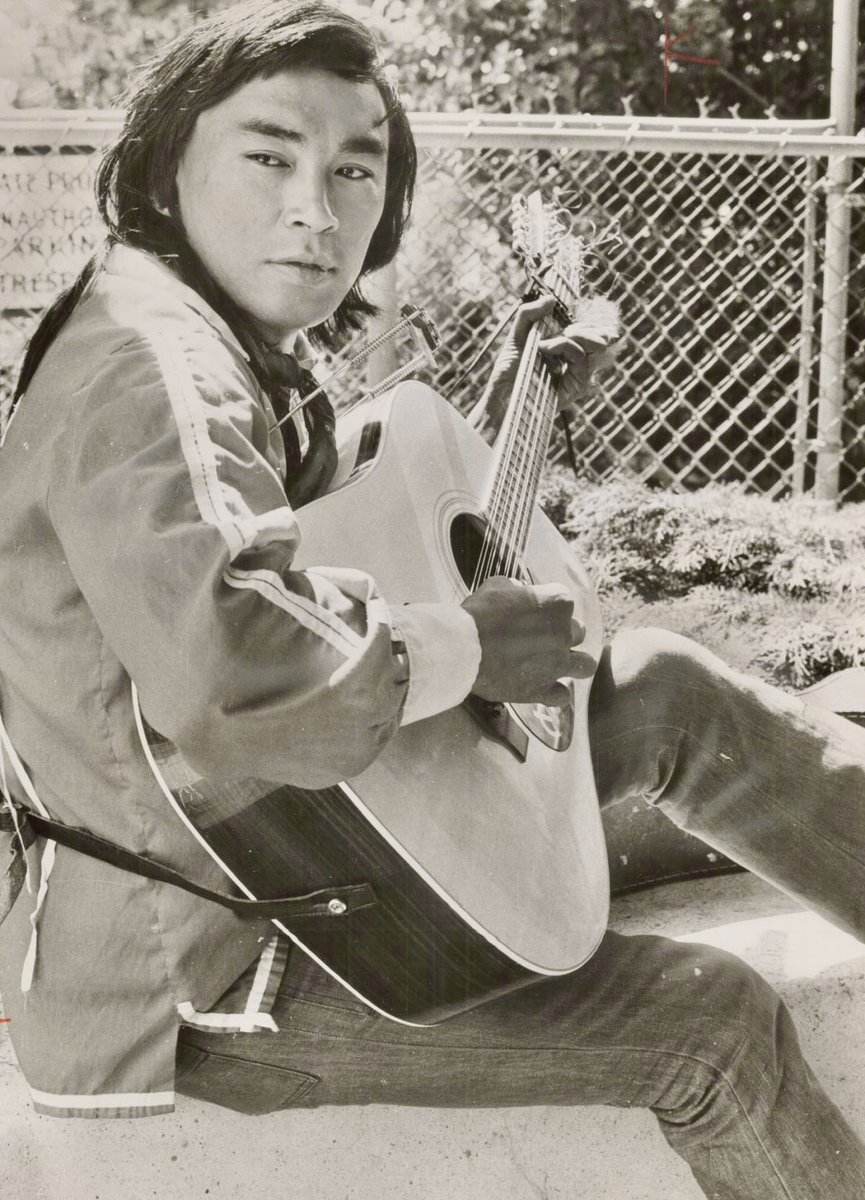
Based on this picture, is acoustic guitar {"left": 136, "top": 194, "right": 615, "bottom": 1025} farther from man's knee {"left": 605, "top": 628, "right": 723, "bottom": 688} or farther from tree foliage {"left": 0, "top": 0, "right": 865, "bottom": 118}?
tree foliage {"left": 0, "top": 0, "right": 865, "bottom": 118}

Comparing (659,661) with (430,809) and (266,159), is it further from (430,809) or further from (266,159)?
(266,159)

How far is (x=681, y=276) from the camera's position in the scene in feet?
4.65

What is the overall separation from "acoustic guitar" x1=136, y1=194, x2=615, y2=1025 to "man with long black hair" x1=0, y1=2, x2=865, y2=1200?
0.13 feet

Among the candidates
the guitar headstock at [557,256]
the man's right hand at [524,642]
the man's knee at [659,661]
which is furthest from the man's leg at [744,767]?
the guitar headstock at [557,256]

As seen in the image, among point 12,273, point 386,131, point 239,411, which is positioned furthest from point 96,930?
point 386,131

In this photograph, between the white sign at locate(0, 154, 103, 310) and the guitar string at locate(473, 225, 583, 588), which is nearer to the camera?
the white sign at locate(0, 154, 103, 310)

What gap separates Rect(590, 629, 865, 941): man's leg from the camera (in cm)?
116

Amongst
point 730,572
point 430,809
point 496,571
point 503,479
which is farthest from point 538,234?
point 430,809

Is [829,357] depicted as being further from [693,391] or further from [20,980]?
[20,980]

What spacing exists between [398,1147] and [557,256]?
0.87 metres

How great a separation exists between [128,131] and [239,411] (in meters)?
0.31

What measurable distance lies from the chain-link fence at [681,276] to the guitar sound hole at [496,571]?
8.2 inches

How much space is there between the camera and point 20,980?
0.94m

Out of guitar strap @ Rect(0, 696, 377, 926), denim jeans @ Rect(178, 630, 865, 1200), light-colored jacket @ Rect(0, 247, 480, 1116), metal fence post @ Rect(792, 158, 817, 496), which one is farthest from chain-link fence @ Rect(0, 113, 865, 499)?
denim jeans @ Rect(178, 630, 865, 1200)
